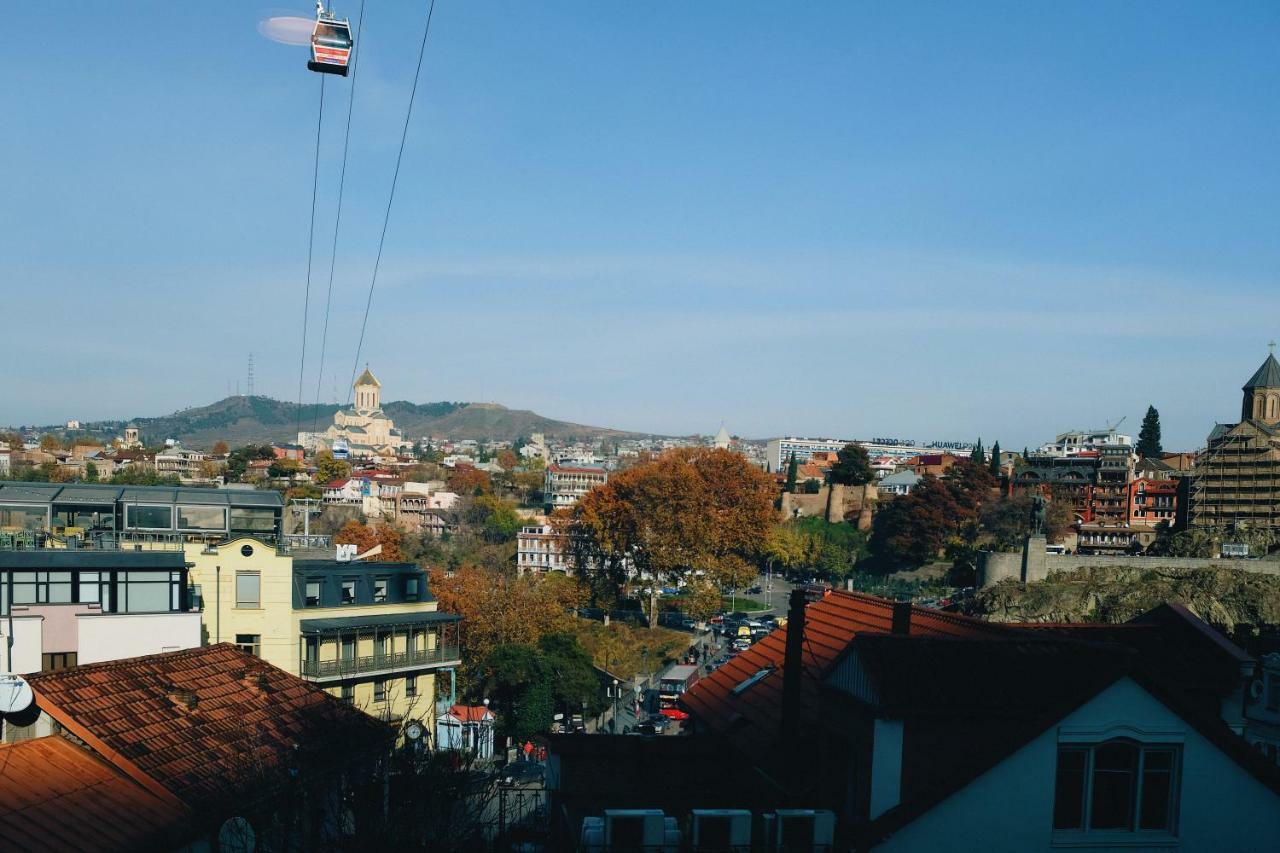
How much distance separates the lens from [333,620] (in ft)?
76.6

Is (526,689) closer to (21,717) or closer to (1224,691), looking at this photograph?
(21,717)

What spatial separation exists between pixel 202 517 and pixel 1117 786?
20340 millimetres

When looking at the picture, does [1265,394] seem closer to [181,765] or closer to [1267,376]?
[1267,376]

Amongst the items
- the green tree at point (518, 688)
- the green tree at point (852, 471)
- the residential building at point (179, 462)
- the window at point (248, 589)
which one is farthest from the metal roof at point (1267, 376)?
the residential building at point (179, 462)

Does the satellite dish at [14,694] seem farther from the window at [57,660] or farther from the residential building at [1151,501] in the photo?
the residential building at [1151,501]

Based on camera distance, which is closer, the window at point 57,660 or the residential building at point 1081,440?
the window at point 57,660

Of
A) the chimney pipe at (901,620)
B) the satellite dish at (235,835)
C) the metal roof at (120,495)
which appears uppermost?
the chimney pipe at (901,620)

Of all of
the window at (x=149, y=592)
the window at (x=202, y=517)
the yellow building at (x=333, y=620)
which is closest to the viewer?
the window at (x=149, y=592)

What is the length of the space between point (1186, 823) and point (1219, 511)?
6073 cm

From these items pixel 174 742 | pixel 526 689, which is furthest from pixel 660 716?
pixel 174 742

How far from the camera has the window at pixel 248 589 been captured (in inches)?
867

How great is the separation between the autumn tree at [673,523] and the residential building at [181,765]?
135ft

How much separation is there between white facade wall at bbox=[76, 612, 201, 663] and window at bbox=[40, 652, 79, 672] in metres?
0.12

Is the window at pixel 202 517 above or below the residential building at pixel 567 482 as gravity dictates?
above
